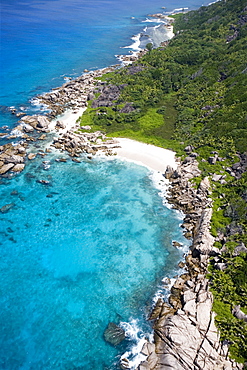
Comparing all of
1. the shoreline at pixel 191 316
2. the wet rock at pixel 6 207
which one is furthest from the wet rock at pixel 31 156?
the shoreline at pixel 191 316

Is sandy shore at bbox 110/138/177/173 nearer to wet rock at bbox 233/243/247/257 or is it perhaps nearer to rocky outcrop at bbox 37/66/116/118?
rocky outcrop at bbox 37/66/116/118

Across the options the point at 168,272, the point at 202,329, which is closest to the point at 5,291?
the point at 168,272

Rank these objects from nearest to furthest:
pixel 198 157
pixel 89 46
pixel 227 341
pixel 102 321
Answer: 1. pixel 227 341
2. pixel 102 321
3. pixel 198 157
4. pixel 89 46

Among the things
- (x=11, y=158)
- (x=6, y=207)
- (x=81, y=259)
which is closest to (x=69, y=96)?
(x=11, y=158)

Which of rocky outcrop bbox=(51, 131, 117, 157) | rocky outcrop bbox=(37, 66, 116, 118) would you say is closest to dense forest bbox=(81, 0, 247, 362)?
rocky outcrop bbox=(37, 66, 116, 118)

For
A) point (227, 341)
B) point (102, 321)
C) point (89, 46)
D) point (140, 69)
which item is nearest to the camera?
point (227, 341)

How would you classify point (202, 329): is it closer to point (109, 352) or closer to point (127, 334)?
point (127, 334)
